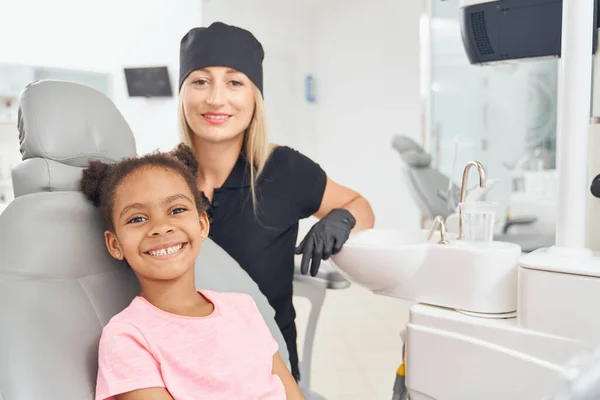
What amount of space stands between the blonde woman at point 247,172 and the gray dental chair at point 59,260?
28cm

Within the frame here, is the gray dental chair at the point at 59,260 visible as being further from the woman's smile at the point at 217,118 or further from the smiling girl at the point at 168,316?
the woman's smile at the point at 217,118

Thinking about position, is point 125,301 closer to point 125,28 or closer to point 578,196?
point 578,196

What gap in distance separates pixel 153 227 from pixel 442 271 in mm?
607

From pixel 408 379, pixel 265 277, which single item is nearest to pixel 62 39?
pixel 265 277

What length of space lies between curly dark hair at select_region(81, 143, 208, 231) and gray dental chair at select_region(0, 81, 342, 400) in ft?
0.10

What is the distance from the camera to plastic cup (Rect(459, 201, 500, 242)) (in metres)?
1.18

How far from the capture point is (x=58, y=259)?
3.10 feet

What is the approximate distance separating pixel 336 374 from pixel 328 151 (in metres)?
3.29

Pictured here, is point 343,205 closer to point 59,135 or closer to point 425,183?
point 59,135

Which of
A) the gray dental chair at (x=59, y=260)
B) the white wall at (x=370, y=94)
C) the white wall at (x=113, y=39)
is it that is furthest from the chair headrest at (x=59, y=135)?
the white wall at (x=370, y=94)

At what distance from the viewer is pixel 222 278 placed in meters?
1.19

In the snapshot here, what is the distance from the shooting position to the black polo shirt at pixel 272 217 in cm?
146

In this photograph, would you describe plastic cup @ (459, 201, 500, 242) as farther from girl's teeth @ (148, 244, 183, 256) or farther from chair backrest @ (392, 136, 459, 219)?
chair backrest @ (392, 136, 459, 219)

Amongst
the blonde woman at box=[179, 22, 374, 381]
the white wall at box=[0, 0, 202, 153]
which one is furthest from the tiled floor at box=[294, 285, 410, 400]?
the white wall at box=[0, 0, 202, 153]
